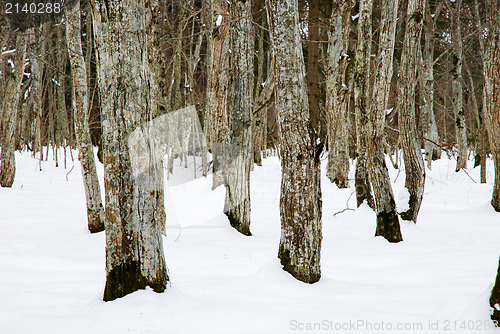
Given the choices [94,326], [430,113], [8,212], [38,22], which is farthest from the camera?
[430,113]

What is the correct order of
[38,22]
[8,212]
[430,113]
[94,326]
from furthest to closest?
[430,113], [38,22], [8,212], [94,326]

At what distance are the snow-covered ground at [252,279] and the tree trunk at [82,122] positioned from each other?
15.9 inches

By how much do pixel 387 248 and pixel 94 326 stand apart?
379 cm

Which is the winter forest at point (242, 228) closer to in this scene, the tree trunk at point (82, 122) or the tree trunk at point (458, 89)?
the tree trunk at point (82, 122)

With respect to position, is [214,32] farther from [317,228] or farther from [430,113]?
[430,113]

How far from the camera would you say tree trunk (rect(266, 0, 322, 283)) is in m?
3.57

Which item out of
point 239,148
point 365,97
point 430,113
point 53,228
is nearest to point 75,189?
point 53,228

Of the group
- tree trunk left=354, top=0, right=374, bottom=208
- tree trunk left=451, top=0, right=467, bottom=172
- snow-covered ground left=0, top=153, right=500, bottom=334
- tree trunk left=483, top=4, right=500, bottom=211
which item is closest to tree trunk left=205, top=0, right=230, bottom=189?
snow-covered ground left=0, top=153, right=500, bottom=334

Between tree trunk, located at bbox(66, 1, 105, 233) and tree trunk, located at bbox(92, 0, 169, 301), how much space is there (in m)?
2.98

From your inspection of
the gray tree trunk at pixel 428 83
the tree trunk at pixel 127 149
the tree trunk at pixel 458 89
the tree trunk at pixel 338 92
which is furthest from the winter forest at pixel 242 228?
the gray tree trunk at pixel 428 83

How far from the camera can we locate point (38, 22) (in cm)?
1009

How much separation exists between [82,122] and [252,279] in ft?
12.0

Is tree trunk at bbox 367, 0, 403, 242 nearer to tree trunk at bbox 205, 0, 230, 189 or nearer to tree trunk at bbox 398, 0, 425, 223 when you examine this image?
tree trunk at bbox 398, 0, 425, 223

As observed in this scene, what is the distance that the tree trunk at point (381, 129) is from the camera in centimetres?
530
